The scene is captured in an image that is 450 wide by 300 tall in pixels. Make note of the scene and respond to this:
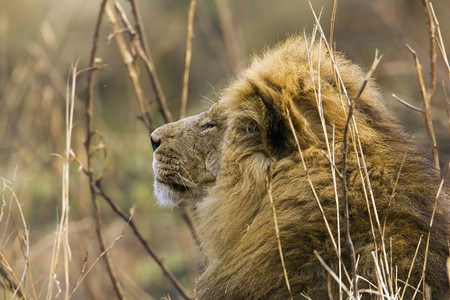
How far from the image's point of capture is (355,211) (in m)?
2.28

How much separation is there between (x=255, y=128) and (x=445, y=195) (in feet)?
2.52

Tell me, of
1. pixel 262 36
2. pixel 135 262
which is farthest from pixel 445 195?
pixel 262 36

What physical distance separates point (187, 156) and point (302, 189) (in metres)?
0.73

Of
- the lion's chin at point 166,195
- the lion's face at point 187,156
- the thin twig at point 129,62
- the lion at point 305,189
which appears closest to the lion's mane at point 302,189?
the lion at point 305,189

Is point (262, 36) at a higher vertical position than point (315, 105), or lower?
lower

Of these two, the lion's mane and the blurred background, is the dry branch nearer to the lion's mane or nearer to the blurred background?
the blurred background

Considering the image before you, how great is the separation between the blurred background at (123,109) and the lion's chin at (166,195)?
44 centimetres

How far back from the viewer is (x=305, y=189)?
2.37 metres

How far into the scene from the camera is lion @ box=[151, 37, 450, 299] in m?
2.23

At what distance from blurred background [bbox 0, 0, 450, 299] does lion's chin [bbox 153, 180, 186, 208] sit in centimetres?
44

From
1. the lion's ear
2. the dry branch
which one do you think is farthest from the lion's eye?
the dry branch

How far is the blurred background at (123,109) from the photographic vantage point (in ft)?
16.1

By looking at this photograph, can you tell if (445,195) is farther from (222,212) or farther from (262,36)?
(262,36)

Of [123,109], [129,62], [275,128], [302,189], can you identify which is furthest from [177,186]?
[123,109]
